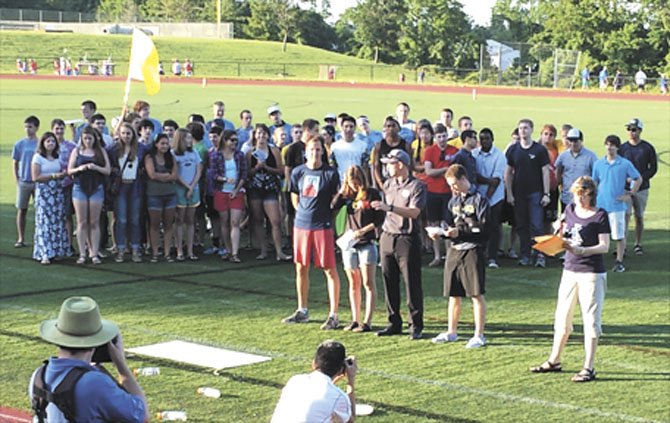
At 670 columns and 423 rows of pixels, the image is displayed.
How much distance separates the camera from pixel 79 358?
543 centimetres

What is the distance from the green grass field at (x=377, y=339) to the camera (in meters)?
9.75

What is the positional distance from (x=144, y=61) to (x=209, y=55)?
8041cm

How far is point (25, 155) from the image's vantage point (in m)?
17.4

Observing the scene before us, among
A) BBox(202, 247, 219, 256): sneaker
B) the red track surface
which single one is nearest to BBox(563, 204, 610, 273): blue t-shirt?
BBox(202, 247, 219, 256): sneaker

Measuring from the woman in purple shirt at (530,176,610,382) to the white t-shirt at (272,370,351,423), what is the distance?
434cm

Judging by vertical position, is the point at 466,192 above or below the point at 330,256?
above

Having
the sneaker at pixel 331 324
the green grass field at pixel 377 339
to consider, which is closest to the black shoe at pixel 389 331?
the green grass field at pixel 377 339

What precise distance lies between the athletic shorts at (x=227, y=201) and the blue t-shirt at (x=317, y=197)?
3813 millimetres

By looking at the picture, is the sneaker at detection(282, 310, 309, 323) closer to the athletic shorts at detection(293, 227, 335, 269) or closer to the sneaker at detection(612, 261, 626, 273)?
the athletic shorts at detection(293, 227, 335, 269)

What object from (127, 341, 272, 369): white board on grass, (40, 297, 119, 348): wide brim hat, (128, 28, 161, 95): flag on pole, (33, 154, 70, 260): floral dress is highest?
(128, 28, 161, 95): flag on pole

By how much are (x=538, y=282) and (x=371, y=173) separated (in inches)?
104

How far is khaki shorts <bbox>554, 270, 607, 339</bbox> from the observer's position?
1050 centimetres

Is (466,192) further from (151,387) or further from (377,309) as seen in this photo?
(151,387)

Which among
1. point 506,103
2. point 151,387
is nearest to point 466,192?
point 151,387
